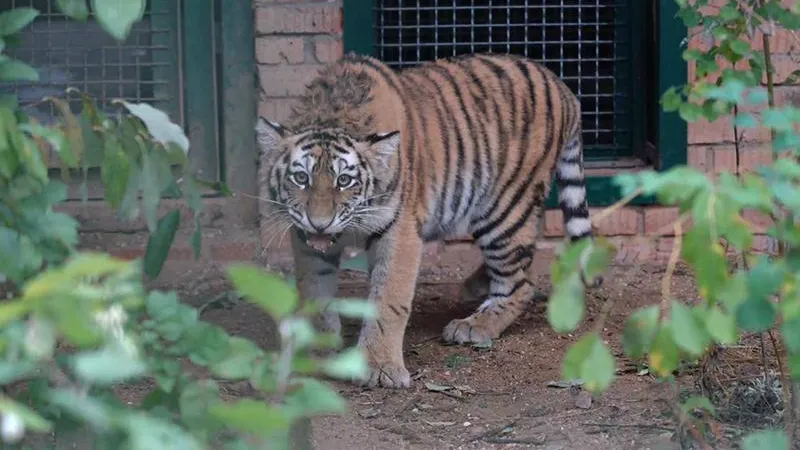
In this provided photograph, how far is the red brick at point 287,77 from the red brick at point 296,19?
0.15 metres

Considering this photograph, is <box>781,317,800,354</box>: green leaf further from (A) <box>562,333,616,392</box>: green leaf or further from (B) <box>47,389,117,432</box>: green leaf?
(B) <box>47,389,117,432</box>: green leaf

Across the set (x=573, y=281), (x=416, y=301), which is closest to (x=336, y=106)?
(x=416, y=301)

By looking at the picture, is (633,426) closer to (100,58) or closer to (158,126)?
(158,126)

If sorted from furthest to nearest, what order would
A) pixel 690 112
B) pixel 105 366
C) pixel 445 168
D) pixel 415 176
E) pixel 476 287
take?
1. pixel 476 287
2. pixel 445 168
3. pixel 415 176
4. pixel 690 112
5. pixel 105 366

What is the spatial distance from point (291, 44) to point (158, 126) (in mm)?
3026

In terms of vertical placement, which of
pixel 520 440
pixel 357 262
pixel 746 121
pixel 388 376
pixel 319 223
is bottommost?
pixel 520 440

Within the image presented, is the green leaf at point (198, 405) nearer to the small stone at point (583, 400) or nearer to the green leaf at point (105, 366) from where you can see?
the green leaf at point (105, 366)

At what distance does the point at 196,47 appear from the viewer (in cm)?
575

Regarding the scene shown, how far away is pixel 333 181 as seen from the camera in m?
4.46

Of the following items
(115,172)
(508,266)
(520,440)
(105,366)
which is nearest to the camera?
(105,366)

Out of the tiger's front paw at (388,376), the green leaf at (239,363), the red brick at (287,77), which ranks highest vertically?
the red brick at (287,77)

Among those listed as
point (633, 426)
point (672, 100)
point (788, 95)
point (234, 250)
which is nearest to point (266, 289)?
point (672, 100)

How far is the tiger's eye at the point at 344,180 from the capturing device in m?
4.47

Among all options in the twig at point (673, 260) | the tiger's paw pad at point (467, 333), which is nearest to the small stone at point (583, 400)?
the tiger's paw pad at point (467, 333)
